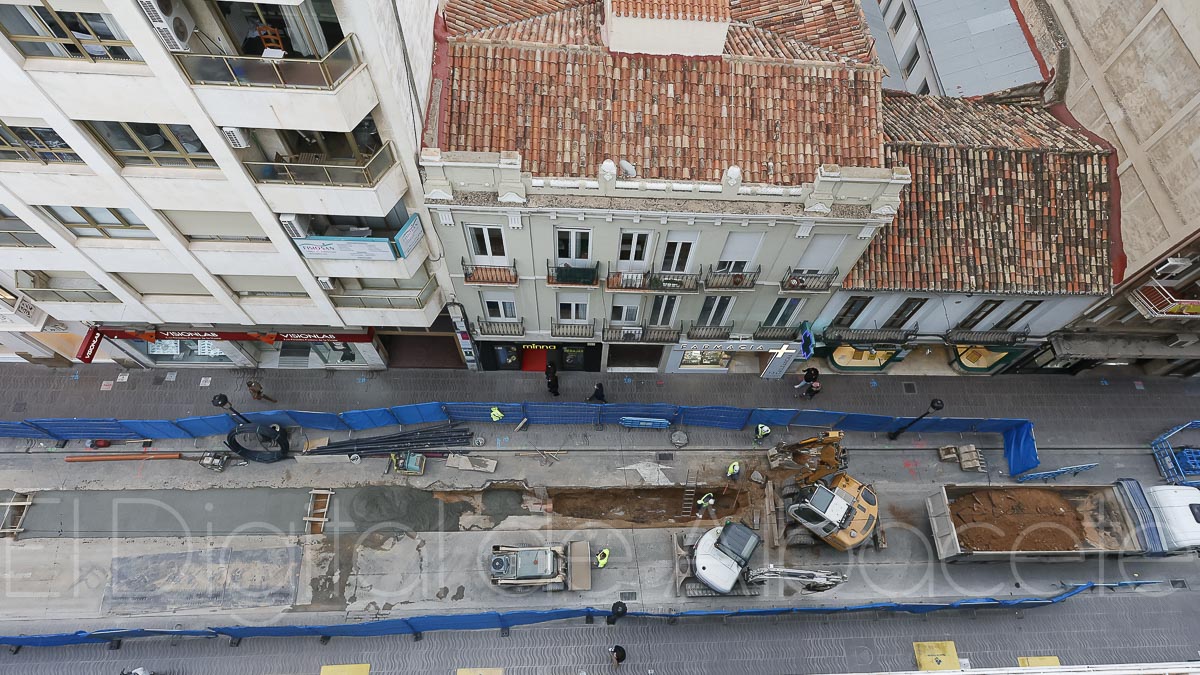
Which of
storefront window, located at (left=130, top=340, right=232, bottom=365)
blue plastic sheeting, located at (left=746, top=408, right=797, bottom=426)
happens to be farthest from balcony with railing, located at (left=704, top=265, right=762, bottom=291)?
storefront window, located at (left=130, top=340, right=232, bottom=365)

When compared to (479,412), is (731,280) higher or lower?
higher

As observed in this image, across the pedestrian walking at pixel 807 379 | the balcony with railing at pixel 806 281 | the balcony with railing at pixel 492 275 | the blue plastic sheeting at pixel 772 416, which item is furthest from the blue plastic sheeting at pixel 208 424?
the pedestrian walking at pixel 807 379

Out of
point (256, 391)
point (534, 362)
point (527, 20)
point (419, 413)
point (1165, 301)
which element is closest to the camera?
point (527, 20)

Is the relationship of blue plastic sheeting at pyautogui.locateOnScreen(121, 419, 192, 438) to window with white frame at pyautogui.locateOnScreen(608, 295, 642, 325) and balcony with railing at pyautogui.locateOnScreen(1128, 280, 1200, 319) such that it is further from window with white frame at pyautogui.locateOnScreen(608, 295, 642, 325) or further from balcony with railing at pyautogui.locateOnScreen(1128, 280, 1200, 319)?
balcony with railing at pyautogui.locateOnScreen(1128, 280, 1200, 319)

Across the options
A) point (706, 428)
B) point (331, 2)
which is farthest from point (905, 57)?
point (331, 2)

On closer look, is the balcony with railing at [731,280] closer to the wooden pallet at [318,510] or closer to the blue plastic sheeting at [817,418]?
the blue plastic sheeting at [817,418]

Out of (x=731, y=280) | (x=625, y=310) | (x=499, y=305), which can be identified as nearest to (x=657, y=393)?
(x=625, y=310)

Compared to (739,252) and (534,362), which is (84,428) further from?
(739,252)

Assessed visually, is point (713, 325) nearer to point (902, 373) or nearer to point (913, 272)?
point (913, 272)
